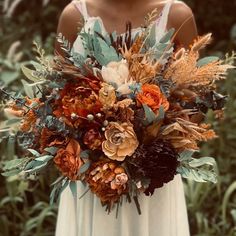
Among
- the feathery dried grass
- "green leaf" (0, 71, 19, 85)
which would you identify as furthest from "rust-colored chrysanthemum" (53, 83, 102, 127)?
"green leaf" (0, 71, 19, 85)

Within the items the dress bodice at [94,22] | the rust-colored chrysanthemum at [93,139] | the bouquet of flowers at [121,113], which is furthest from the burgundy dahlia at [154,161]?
the dress bodice at [94,22]

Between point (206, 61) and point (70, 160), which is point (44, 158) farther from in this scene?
point (206, 61)

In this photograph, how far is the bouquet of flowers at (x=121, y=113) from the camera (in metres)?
2.16

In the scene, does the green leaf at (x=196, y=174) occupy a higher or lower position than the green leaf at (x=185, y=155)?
lower

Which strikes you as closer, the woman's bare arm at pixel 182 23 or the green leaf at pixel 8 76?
the woman's bare arm at pixel 182 23

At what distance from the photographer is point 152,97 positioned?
2.16 metres

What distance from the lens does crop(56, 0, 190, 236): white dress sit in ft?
7.96

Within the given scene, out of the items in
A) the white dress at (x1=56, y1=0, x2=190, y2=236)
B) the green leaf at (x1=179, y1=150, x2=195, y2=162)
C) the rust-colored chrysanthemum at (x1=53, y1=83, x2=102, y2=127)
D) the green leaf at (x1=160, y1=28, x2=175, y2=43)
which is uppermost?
the green leaf at (x1=160, y1=28, x2=175, y2=43)

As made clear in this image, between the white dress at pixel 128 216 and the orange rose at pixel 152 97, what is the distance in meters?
0.37

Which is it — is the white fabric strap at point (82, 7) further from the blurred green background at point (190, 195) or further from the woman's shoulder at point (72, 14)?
the blurred green background at point (190, 195)

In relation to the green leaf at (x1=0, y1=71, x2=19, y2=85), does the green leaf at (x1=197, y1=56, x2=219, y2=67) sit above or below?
below

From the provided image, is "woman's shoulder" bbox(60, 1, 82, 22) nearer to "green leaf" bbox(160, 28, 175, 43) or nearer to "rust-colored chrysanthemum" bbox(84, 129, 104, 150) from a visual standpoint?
"green leaf" bbox(160, 28, 175, 43)

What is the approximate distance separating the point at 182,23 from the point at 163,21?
0.25 feet

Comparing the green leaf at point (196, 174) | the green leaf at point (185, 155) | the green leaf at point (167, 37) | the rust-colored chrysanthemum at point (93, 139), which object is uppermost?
the green leaf at point (167, 37)
